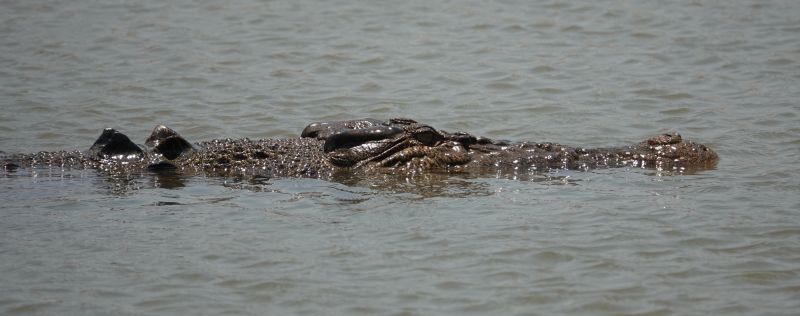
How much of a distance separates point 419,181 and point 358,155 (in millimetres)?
551

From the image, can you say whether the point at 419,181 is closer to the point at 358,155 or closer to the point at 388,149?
the point at 388,149

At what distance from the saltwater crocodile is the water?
23 cm

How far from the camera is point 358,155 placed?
866cm

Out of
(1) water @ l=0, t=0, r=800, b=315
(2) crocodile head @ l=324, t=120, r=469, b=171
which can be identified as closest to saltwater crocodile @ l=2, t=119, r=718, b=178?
(2) crocodile head @ l=324, t=120, r=469, b=171

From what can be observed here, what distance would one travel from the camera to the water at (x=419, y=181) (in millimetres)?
6156

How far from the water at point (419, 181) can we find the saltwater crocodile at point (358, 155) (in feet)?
0.74

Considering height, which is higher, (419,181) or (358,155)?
(358,155)

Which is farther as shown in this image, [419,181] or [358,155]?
[358,155]

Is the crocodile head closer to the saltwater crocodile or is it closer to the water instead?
the saltwater crocodile

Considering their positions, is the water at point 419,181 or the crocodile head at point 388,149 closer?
the water at point 419,181

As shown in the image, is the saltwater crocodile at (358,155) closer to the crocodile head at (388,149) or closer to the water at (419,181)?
the crocodile head at (388,149)

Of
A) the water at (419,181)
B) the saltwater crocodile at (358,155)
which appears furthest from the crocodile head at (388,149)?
the water at (419,181)

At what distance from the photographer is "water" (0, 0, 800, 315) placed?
6.16 metres

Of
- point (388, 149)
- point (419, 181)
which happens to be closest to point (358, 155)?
point (388, 149)
